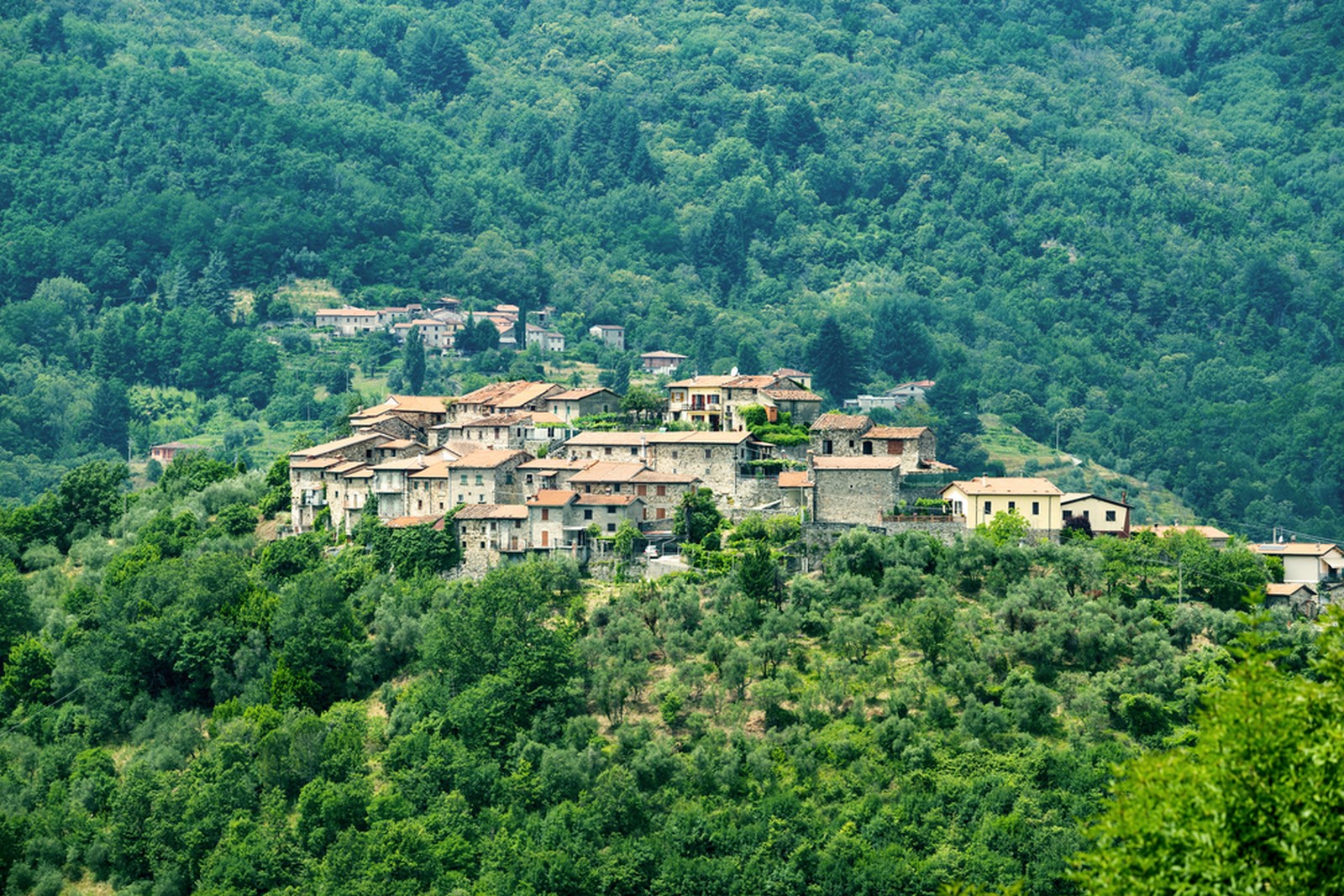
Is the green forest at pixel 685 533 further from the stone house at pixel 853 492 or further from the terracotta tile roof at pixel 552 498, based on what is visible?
the terracotta tile roof at pixel 552 498

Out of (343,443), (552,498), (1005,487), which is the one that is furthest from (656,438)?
(343,443)

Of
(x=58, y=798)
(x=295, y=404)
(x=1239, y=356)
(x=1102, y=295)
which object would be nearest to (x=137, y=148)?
(x=295, y=404)

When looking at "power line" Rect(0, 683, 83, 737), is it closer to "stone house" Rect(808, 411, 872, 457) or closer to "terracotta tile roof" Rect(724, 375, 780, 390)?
"terracotta tile roof" Rect(724, 375, 780, 390)

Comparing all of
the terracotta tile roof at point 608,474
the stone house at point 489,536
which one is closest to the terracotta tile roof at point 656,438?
the terracotta tile roof at point 608,474

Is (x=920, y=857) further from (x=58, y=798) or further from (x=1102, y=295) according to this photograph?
(x=1102, y=295)

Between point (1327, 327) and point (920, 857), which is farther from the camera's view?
point (1327, 327)

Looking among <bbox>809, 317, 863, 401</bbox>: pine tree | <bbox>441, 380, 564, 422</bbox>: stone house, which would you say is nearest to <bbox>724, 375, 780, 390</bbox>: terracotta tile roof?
<bbox>441, 380, 564, 422</bbox>: stone house
